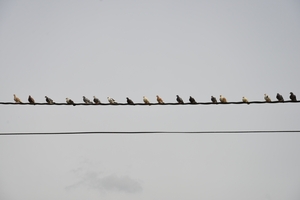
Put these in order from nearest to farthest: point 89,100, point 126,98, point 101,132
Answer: point 101,132 < point 126,98 < point 89,100

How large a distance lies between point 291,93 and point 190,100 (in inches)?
220

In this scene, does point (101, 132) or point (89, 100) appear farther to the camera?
point (89, 100)

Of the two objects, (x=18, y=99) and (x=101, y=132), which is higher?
(x=18, y=99)

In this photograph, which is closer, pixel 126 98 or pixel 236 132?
pixel 236 132

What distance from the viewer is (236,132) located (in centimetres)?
1516

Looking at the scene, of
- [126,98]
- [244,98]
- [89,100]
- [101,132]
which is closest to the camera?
[101,132]

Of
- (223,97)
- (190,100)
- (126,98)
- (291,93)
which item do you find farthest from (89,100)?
(291,93)

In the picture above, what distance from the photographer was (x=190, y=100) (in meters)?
22.4

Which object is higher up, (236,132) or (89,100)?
(89,100)

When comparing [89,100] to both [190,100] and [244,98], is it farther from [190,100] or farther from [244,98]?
[244,98]

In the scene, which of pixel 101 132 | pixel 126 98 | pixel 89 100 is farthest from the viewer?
pixel 89 100

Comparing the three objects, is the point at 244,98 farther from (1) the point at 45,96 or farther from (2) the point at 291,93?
(1) the point at 45,96

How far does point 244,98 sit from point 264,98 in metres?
2.27

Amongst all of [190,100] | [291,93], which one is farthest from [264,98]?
[190,100]
